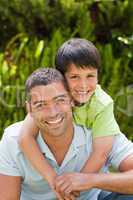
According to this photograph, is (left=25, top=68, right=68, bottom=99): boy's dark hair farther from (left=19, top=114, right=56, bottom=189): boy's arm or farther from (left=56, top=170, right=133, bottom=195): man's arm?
(left=56, top=170, right=133, bottom=195): man's arm

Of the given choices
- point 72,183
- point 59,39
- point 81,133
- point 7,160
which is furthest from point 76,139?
point 59,39

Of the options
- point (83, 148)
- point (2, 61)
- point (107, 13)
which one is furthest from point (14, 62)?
point (83, 148)

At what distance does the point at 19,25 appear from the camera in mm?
5809

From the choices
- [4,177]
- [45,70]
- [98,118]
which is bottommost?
[4,177]

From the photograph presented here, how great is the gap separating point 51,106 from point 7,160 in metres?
0.44

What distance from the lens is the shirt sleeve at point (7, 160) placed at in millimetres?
3184

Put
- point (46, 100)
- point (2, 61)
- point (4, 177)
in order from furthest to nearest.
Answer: point (2, 61), point (4, 177), point (46, 100)

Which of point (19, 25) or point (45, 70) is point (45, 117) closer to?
point (45, 70)

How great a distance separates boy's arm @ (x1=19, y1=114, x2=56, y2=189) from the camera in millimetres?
3102

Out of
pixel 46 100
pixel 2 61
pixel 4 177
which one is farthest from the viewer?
pixel 2 61

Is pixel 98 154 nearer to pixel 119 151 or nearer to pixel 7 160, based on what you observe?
→ pixel 119 151

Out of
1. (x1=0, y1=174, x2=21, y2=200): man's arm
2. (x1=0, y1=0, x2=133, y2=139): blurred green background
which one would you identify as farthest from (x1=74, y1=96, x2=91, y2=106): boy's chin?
(x1=0, y1=0, x2=133, y2=139): blurred green background

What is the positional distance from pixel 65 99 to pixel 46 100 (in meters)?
0.10

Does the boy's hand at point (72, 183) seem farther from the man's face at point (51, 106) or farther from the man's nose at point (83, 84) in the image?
the man's nose at point (83, 84)
